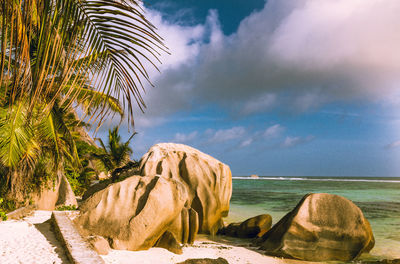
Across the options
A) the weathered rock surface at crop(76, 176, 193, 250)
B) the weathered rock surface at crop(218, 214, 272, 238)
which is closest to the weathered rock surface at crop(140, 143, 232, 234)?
the weathered rock surface at crop(218, 214, 272, 238)

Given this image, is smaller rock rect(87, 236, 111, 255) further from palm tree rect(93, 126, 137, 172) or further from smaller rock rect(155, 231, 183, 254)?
palm tree rect(93, 126, 137, 172)

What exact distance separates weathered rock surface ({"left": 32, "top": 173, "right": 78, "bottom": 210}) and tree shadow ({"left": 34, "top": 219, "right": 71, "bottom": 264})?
3.85 m

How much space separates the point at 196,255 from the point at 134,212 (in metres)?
1.85

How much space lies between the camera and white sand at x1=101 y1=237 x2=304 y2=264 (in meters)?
6.36

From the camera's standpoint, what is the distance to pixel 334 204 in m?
8.65

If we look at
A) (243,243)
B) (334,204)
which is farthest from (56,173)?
(334,204)

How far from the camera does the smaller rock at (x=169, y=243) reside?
7433 mm

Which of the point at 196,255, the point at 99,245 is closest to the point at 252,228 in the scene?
the point at 196,255

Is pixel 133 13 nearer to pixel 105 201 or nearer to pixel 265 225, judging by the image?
pixel 105 201

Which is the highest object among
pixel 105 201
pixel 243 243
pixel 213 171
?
pixel 213 171

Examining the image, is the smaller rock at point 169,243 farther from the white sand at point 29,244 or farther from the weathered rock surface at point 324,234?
the weathered rock surface at point 324,234

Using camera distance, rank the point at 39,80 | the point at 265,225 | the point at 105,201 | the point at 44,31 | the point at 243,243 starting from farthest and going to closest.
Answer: the point at 265,225 < the point at 243,243 < the point at 105,201 < the point at 44,31 < the point at 39,80

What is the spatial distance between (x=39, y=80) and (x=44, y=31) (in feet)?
1.55

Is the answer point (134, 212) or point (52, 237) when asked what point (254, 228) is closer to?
point (134, 212)
